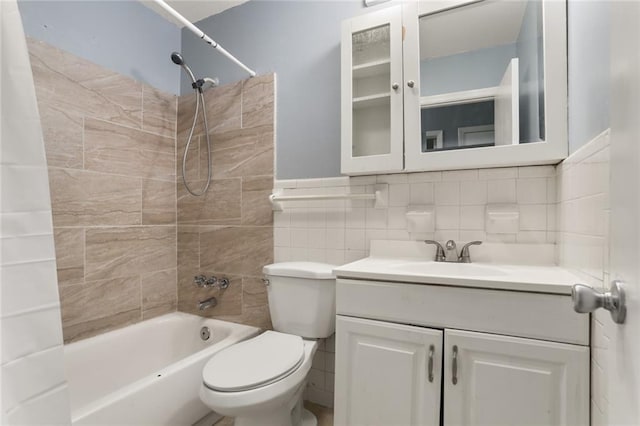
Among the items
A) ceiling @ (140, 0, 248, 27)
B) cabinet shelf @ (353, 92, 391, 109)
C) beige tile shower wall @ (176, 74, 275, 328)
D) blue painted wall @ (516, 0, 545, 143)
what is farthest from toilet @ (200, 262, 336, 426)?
ceiling @ (140, 0, 248, 27)

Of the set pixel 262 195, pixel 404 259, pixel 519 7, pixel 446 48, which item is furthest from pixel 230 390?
pixel 519 7

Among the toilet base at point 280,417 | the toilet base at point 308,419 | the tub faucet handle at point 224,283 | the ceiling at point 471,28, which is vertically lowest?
the toilet base at point 308,419

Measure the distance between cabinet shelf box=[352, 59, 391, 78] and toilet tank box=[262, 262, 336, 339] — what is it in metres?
0.95

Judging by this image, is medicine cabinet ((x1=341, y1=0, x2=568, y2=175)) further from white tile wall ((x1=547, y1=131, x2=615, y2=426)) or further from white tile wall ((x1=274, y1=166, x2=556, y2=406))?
white tile wall ((x1=547, y1=131, x2=615, y2=426))

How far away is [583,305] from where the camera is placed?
494 mm

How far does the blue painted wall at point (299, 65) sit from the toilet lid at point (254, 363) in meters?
0.87

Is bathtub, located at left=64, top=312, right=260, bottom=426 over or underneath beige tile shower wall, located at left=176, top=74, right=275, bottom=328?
underneath

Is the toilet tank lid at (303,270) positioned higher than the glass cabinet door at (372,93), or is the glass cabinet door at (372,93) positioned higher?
the glass cabinet door at (372,93)

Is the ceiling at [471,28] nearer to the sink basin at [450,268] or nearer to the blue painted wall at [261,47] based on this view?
the blue painted wall at [261,47]

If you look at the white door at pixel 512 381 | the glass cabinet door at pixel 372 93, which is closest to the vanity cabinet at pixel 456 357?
the white door at pixel 512 381

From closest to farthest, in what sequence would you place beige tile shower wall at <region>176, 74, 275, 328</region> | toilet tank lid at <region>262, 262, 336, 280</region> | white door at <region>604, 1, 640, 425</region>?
white door at <region>604, 1, 640, 425</region> < toilet tank lid at <region>262, 262, 336, 280</region> < beige tile shower wall at <region>176, 74, 275, 328</region>

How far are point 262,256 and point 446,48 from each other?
139 centimetres

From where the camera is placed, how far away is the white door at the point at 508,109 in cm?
120

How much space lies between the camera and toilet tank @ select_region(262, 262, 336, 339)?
1438mm
